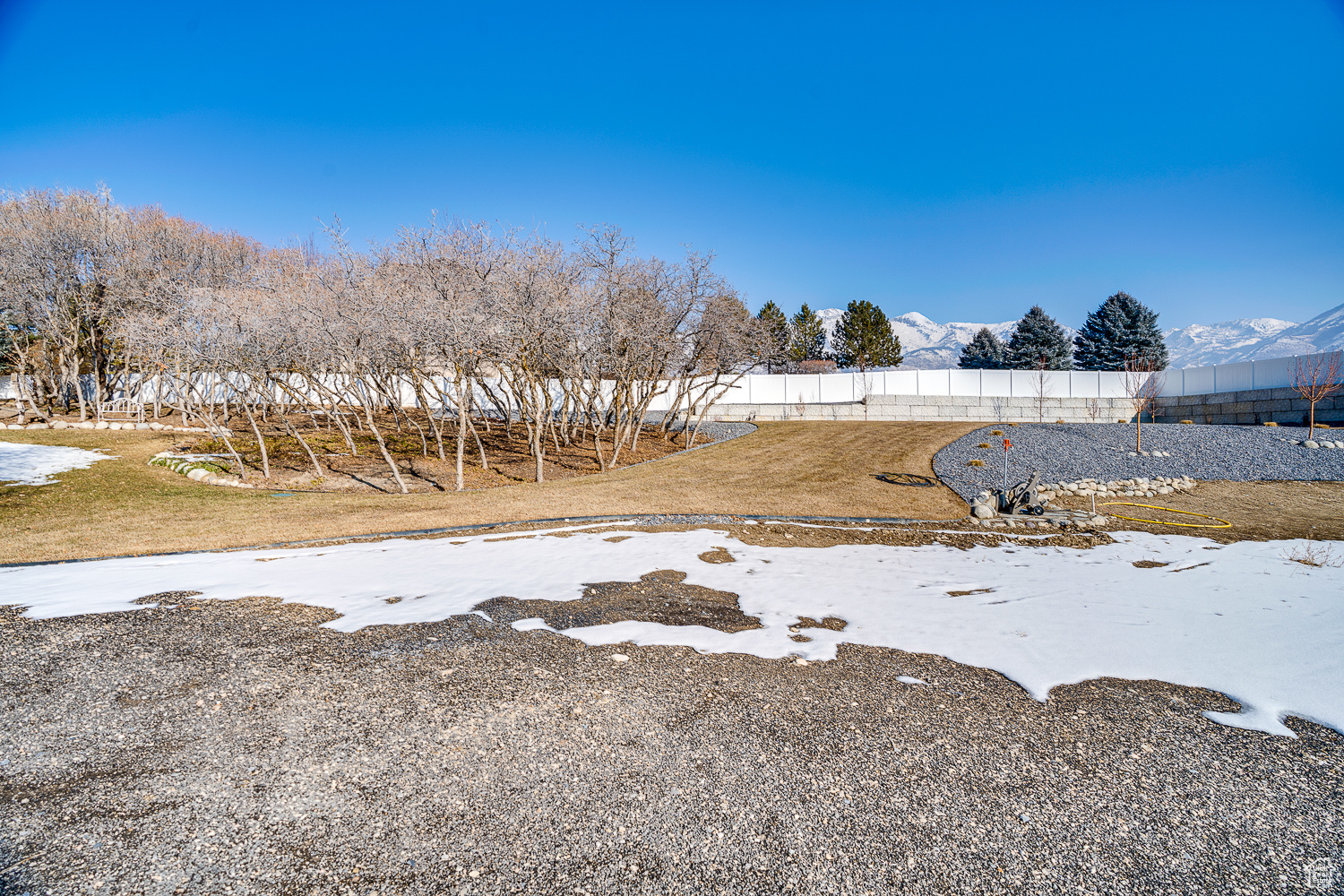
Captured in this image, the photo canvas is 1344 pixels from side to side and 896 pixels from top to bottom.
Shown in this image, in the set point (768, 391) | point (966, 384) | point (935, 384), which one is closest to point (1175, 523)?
point (935, 384)

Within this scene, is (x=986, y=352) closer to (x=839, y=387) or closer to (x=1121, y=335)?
(x=1121, y=335)

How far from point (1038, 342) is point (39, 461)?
54599 millimetres

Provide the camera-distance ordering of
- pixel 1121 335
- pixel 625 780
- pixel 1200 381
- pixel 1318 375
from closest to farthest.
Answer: pixel 625 780 → pixel 1318 375 → pixel 1200 381 → pixel 1121 335

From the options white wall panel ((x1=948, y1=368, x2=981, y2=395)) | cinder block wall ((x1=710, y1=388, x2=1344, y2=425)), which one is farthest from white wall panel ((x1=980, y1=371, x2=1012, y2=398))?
cinder block wall ((x1=710, y1=388, x2=1344, y2=425))

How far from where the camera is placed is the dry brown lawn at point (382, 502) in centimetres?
1059

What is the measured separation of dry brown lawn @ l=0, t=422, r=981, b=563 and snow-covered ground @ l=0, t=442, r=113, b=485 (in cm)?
51

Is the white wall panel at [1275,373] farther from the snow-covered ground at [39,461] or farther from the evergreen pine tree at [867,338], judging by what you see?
the snow-covered ground at [39,461]

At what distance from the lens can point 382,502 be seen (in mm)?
14258

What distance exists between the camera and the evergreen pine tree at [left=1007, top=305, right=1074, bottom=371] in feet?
151

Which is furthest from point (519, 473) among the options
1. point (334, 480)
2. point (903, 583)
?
point (903, 583)

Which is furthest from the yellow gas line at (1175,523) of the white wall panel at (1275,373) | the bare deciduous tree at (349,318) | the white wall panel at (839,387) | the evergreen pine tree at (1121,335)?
the evergreen pine tree at (1121,335)

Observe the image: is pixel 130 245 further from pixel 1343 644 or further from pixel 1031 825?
pixel 1343 644

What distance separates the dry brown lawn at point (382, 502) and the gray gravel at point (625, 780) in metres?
6.51

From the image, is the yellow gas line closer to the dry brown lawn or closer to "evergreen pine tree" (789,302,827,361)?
the dry brown lawn
